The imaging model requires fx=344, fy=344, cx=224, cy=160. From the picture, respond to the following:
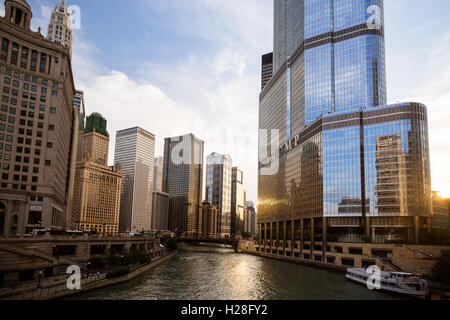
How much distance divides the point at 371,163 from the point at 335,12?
8327cm

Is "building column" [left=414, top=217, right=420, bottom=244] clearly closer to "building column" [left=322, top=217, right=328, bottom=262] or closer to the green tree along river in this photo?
"building column" [left=322, top=217, right=328, bottom=262]

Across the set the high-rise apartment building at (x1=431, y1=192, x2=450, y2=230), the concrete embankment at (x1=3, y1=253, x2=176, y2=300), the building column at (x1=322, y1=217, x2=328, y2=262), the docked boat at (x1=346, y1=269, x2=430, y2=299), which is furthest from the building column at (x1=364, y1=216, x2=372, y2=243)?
the concrete embankment at (x1=3, y1=253, x2=176, y2=300)

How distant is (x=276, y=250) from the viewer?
177 meters

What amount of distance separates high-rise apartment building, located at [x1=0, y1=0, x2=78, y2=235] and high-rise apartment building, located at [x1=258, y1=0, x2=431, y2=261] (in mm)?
98750

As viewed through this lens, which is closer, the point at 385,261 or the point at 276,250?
the point at 385,261

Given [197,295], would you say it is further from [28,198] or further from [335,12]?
[335,12]

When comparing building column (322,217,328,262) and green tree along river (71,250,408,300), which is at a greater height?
building column (322,217,328,262)

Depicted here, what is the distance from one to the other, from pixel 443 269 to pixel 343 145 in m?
72.2

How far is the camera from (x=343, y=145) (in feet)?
446

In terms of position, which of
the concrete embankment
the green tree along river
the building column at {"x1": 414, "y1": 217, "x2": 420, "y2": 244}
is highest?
the building column at {"x1": 414, "y1": 217, "x2": 420, "y2": 244}

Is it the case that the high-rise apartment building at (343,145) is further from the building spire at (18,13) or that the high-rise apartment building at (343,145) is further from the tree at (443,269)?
the building spire at (18,13)

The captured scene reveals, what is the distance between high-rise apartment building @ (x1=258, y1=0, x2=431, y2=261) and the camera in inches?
4852

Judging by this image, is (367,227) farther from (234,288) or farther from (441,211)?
(441,211)
